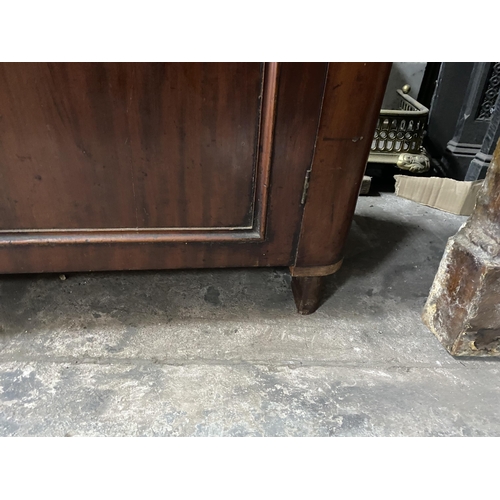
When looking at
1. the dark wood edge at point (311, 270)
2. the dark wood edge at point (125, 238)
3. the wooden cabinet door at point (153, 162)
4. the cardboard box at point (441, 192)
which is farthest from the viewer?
the cardboard box at point (441, 192)

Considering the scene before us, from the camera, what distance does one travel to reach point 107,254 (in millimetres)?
832

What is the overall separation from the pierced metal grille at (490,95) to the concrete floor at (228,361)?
0.99 meters

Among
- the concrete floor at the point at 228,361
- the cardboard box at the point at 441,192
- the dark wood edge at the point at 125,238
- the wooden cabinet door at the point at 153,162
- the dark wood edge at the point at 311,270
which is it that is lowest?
the concrete floor at the point at 228,361

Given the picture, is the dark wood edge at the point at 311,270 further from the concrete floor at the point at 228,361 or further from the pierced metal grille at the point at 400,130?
the pierced metal grille at the point at 400,130

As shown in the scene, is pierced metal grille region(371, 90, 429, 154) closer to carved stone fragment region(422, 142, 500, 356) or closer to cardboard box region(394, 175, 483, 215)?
cardboard box region(394, 175, 483, 215)

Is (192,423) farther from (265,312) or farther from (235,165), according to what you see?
(235,165)

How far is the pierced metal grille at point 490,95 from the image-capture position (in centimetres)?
158

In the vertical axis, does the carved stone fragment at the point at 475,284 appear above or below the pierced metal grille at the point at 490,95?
below

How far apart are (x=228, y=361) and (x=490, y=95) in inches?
62.7

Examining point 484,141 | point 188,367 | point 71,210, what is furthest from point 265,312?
point 484,141

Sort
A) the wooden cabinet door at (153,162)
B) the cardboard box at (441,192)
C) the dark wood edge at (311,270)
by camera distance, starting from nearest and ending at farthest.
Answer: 1. the wooden cabinet door at (153,162)
2. the dark wood edge at (311,270)
3. the cardboard box at (441,192)

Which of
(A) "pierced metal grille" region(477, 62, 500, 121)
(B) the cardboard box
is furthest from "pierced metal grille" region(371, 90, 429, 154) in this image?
(A) "pierced metal grille" region(477, 62, 500, 121)

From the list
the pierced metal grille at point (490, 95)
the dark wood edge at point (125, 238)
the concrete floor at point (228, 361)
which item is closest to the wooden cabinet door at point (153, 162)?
the dark wood edge at point (125, 238)

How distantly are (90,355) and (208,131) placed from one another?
1.76 ft
